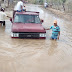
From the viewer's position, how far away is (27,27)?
9.07 m

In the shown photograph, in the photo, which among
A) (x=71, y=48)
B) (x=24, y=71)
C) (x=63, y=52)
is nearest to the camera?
(x=24, y=71)

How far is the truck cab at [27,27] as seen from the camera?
8.75m

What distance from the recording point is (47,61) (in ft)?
21.1

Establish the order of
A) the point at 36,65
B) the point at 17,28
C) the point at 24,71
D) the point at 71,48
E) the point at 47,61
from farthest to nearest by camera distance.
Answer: the point at 17,28 → the point at 71,48 → the point at 47,61 → the point at 36,65 → the point at 24,71

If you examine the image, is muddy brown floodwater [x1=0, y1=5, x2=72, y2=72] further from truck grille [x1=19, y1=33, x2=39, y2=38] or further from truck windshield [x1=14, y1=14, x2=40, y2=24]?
truck windshield [x1=14, y1=14, x2=40, y2=24]

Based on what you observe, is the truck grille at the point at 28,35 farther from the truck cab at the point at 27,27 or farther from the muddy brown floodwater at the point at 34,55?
the muddy brown floodwater at the point at 34,55

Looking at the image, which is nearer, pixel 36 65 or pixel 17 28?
pixel 36 65

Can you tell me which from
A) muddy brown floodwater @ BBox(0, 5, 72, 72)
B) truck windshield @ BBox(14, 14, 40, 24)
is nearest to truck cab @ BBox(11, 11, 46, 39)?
truck windshield @ BBox(14, 14, 40, 24)

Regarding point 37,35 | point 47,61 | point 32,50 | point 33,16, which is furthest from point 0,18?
point 47,61

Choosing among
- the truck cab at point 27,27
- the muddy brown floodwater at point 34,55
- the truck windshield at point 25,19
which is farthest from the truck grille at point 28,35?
the truck windshield at point 25,19

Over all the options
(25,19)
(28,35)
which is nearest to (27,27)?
(28,35)

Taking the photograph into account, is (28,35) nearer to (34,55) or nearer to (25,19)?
(25,19)

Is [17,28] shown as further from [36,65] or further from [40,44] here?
[36,65]

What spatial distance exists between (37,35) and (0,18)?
179 inches
